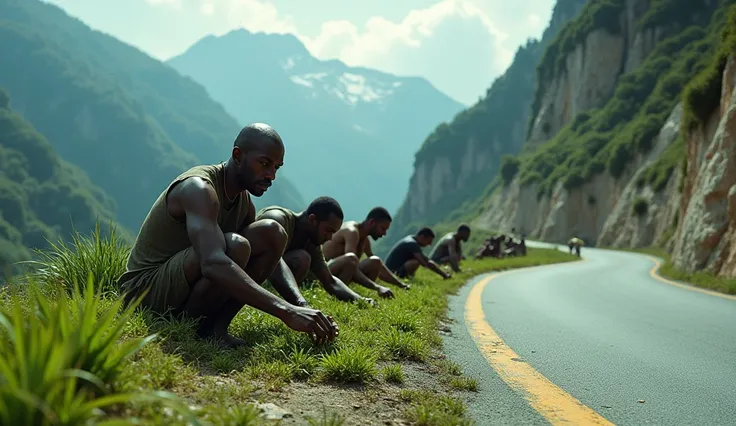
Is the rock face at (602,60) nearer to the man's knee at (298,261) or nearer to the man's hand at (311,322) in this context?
the man's knee at (298,261)

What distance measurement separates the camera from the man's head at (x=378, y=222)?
8422 mm

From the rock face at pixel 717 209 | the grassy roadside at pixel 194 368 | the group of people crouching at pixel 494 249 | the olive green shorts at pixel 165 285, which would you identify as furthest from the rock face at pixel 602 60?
the olive green shorts at pixel 165 285

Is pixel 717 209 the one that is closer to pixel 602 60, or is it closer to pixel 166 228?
pixel 166 228

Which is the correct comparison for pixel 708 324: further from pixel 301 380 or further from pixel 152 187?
pixel 152 187

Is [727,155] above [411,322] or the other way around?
above

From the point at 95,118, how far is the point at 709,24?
158539 mm

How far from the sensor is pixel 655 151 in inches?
1706

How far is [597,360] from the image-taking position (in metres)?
4.16

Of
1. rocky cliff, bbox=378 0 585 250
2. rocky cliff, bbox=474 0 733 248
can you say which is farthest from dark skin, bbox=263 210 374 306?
rocky cliff, bbox=378 0 585 250

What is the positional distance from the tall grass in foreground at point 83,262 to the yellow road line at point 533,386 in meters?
3.29

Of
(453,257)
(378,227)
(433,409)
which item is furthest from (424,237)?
(433,409)

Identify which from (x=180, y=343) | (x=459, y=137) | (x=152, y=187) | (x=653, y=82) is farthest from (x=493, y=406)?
(x=152, y=187)

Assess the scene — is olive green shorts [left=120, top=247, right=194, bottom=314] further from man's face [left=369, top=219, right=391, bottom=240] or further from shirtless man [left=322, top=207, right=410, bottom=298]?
man's face [left=369, top=219, right=391, bottom=240]

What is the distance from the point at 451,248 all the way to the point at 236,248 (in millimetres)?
10917
